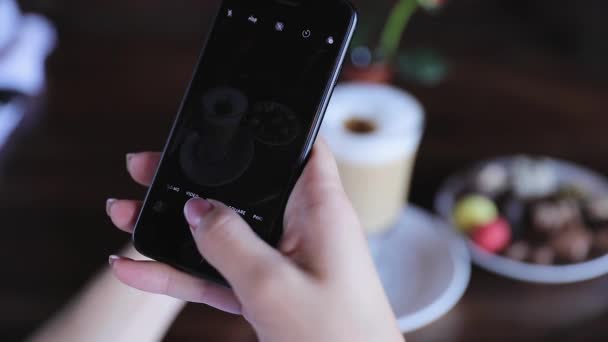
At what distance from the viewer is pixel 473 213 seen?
1.93ft

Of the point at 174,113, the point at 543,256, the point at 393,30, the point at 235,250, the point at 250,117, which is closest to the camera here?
the point at 235,250

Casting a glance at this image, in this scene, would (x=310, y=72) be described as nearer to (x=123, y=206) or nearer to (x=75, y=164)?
(x=123, y=206)

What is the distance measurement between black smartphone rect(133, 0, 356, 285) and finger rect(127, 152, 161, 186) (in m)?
0.03

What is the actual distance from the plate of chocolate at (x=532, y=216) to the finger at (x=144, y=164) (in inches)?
11.6

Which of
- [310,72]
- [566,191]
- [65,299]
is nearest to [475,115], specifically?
[566,191]

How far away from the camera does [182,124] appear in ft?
1.47

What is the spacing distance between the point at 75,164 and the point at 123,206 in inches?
10.1

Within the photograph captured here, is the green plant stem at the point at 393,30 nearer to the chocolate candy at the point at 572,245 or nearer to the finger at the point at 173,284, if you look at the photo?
the chocolate candy at the point at 572,245

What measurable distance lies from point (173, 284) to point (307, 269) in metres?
0.12

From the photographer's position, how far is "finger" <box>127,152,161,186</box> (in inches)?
18.5

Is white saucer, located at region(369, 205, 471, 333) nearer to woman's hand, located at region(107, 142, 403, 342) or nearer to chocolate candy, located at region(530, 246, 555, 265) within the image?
chocolate candy, located at region(530, 246, 555, 265)

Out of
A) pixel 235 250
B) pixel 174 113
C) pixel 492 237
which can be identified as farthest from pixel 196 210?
pixel 174 113

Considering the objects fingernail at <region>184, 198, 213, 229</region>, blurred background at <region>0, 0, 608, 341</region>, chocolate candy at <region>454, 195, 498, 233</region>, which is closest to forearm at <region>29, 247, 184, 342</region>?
blurred background at <region>0, 0, 608, 341</region>

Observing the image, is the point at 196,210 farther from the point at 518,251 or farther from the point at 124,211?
the point at 518,251
